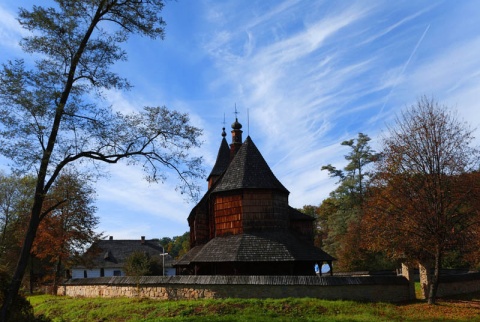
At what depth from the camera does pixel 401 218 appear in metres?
20.3

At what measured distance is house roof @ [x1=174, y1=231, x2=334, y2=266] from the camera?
75.4 feet

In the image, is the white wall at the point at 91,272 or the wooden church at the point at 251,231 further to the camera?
the white wall at the point at 91,272

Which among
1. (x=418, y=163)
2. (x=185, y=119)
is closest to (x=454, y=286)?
(x=418, y=163)

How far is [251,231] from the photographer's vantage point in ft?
84.2

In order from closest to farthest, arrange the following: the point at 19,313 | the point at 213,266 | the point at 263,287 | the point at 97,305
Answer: the point at 19,313 → the point at 263,287 → the point at 97,305 → the point at 213,266

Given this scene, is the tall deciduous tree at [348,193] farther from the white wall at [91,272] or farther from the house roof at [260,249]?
the white wall at [91,272]

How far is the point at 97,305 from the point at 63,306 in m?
4.29

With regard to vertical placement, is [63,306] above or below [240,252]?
below

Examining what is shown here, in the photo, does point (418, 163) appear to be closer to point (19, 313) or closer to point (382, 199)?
point (382, 199)

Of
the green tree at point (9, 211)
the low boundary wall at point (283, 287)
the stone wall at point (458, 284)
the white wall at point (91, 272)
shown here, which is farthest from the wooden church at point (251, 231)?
the white wall at point (91, 272)

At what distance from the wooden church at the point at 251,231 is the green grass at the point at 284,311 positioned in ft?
15.9

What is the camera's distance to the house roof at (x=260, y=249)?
2298 cm

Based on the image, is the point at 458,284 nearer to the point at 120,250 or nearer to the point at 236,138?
the point at 236,138

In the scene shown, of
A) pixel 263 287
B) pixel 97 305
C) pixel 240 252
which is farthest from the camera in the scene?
pixel 240 252
